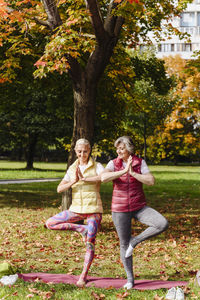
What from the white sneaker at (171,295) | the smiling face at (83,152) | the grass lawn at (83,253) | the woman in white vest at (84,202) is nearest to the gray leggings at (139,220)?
the woman in white vest at (84,202)

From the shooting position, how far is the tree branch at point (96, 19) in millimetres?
8979

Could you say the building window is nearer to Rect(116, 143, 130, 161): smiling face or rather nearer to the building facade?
the building facade

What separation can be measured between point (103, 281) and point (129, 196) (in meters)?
1.52

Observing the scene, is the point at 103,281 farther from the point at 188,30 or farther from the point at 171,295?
the point at 188,30

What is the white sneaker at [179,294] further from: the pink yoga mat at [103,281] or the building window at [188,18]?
the building window at [188,18]

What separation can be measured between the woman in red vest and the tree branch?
14.8 ft

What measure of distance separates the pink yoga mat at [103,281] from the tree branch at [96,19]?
558cm

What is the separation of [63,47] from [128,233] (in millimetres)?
4730

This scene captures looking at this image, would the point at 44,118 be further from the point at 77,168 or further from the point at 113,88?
the point at 77,168

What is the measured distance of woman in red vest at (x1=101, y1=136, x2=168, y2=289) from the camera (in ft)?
17.7

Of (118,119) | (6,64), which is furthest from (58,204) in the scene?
(6,64)

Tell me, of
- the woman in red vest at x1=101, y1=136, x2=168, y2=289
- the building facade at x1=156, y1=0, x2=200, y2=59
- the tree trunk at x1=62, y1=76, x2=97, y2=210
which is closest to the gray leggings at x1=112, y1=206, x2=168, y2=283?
the woman in red vest at x1=101, y1=136, x2=168, y2=289

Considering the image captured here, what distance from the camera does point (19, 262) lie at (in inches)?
299

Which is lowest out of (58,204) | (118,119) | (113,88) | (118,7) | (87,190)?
(58,204)
